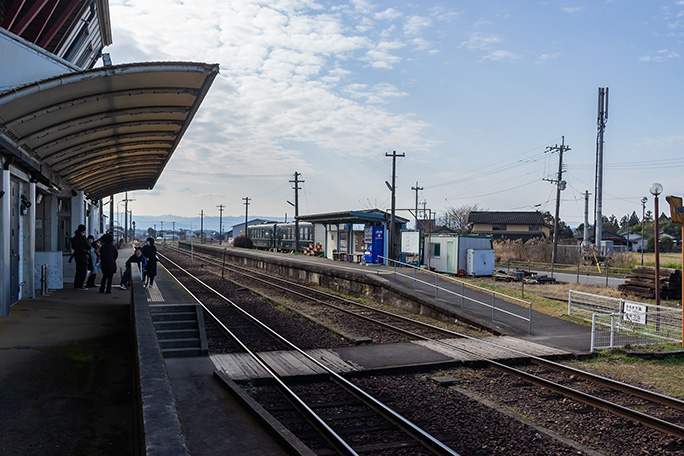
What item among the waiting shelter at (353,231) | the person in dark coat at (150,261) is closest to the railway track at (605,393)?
the person in dark coat at (150,261)

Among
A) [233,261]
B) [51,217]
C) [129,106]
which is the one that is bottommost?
[233,261]

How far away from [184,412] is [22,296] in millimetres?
8560

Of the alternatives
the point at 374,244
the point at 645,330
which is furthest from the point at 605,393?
the point at 374,244

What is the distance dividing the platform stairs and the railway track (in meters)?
5.22

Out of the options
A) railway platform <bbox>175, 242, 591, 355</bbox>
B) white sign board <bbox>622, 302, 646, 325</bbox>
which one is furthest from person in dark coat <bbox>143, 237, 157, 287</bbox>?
white sign board <bbox>622, 302, 646, 325</bbox>

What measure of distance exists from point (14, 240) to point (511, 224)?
63.0 m

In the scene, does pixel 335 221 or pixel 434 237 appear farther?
pixel 335 221

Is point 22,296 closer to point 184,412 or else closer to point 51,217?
point 51,217

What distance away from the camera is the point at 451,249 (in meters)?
27.0

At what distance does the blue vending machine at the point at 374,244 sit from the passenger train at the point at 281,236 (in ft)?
49.8

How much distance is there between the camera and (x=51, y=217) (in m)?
18.2

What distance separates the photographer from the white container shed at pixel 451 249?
88.0 ft

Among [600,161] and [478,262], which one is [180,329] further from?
[600,161]

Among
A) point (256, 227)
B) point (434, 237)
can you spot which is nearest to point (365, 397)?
point (434, 237)
